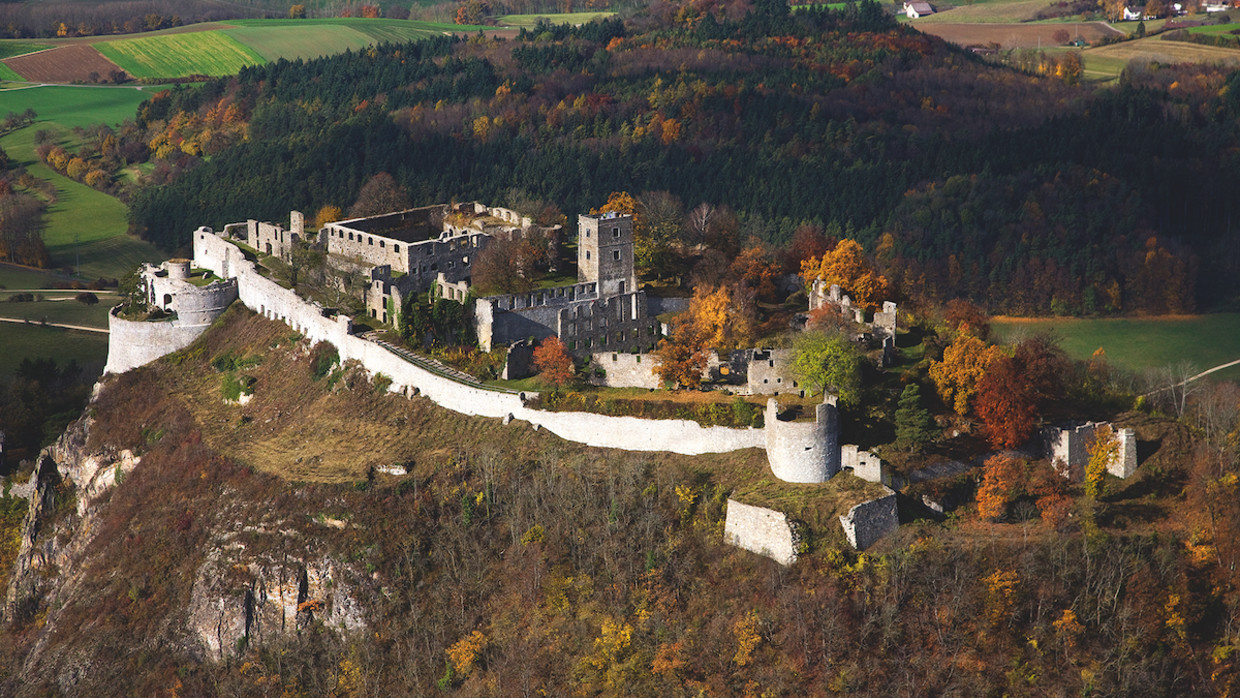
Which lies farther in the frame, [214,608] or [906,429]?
[214,608]

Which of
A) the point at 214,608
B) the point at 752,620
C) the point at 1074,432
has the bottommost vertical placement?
the point at 214,608

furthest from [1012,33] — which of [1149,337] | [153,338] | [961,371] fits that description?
[961,371]

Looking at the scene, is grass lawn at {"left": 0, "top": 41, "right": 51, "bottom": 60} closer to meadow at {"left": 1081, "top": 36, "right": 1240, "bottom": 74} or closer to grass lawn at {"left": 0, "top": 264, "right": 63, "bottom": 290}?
grass lawn at {"left": 0, "top": 264, "right": 63, "bottom": 290}

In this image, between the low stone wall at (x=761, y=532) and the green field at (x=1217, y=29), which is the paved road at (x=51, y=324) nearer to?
the low stone wall at (x=761, y=532)

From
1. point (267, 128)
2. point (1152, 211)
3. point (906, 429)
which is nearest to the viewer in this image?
point (906, 429)

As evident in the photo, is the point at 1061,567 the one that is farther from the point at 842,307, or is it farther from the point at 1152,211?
the point at 1152,211

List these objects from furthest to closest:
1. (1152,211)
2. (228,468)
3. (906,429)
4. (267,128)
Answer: (267,128) → (1152,211) → (228,468) → (906,429)

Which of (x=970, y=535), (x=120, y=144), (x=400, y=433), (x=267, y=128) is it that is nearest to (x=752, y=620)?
(x=970, y=535)

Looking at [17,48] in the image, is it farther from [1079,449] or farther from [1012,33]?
[1079,449]
